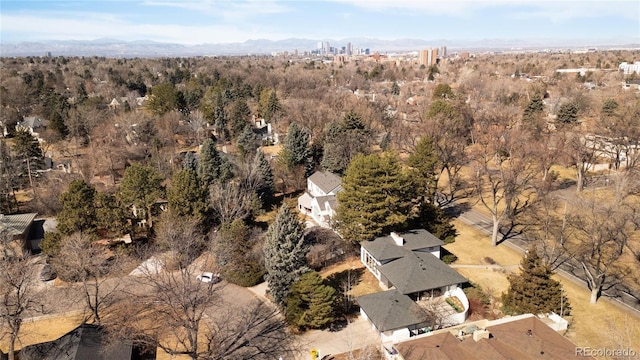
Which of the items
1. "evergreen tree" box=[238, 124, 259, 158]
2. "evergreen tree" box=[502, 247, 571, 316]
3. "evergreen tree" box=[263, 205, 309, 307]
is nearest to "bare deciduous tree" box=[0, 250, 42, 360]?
"evergreen tree" box=[263, 205, 309, 307]

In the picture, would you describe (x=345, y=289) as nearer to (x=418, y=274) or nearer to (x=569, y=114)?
(x=418, y=274)

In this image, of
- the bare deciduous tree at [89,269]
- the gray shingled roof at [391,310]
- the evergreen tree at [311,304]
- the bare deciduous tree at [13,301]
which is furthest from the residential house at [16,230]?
the gray shingled roof at [391,310]

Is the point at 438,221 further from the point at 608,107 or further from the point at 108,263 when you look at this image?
the point at 608,107

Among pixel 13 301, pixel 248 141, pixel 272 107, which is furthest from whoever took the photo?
pixel 272 107

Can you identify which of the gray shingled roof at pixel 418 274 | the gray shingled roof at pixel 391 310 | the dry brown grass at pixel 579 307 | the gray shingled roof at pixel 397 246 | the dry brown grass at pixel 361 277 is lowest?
the dry brown grass at pixel 361 277

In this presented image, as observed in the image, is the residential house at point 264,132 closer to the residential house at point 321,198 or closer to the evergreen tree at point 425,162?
the residential house at point 321,198

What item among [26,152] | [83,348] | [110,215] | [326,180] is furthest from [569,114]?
[26,152]

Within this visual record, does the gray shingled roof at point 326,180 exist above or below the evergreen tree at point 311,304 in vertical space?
above
